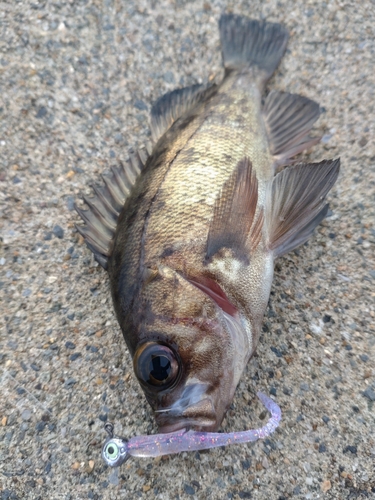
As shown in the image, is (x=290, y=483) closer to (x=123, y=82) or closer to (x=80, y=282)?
(x=80, y=282)

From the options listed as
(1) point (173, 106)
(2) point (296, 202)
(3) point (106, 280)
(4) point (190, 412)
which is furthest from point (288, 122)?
(4) point (190, 412)

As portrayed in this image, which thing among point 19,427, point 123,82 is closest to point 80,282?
point 19,427

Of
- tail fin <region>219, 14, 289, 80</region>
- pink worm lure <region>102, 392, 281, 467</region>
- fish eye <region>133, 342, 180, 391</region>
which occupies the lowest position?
pink worm lure <region>102, 392, 281, 467</region>

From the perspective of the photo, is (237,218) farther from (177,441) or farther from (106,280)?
(177,441)

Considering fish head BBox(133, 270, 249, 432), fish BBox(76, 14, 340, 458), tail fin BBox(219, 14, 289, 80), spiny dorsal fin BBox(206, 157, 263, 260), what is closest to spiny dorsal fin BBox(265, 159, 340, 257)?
fish BBox(76, 14, 340, 458)

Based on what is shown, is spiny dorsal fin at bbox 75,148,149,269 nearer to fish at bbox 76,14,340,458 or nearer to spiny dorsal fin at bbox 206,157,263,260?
fish at bbox 76,14,340,458

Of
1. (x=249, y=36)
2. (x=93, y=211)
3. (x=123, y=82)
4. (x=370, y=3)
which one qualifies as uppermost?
(x=370, y=3)

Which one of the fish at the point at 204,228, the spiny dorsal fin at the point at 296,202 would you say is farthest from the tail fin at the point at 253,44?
the spiny dorsal fin at the point at 296,202
